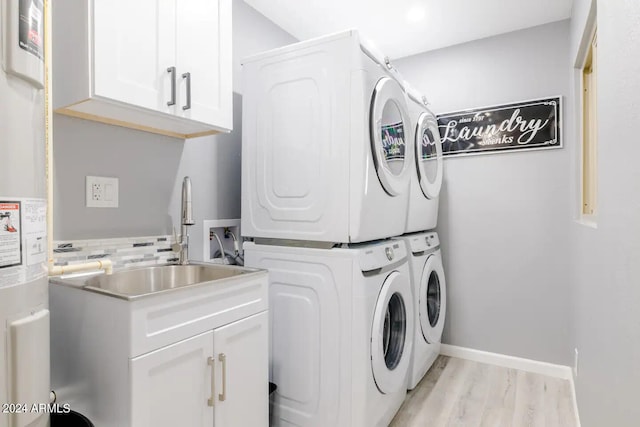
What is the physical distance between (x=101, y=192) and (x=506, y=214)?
106 inches

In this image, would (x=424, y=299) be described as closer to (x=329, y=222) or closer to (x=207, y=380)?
(x=329, y=222)

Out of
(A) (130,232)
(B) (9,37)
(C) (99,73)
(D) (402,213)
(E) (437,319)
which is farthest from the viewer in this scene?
(E) (437,319)

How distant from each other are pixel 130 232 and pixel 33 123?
946 millimetres

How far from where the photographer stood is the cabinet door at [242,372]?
4.39ft

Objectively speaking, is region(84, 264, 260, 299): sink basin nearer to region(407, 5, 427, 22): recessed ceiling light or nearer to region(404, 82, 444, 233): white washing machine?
region(404, 82, 444, 233): white washing machine

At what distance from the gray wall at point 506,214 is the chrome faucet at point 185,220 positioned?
83.1 inches

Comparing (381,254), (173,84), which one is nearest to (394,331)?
(381,254)

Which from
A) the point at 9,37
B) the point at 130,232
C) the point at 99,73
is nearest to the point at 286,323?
the point at 130,232

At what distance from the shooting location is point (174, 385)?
118cm

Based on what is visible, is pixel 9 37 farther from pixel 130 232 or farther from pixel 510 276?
pixel 510 276

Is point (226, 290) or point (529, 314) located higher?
point (226, 290)

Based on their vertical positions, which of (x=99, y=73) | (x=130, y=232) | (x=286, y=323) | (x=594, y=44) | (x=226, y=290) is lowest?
(x=286, y=323)

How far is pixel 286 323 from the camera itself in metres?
1.80

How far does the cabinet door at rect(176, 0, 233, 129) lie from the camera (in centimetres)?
149
